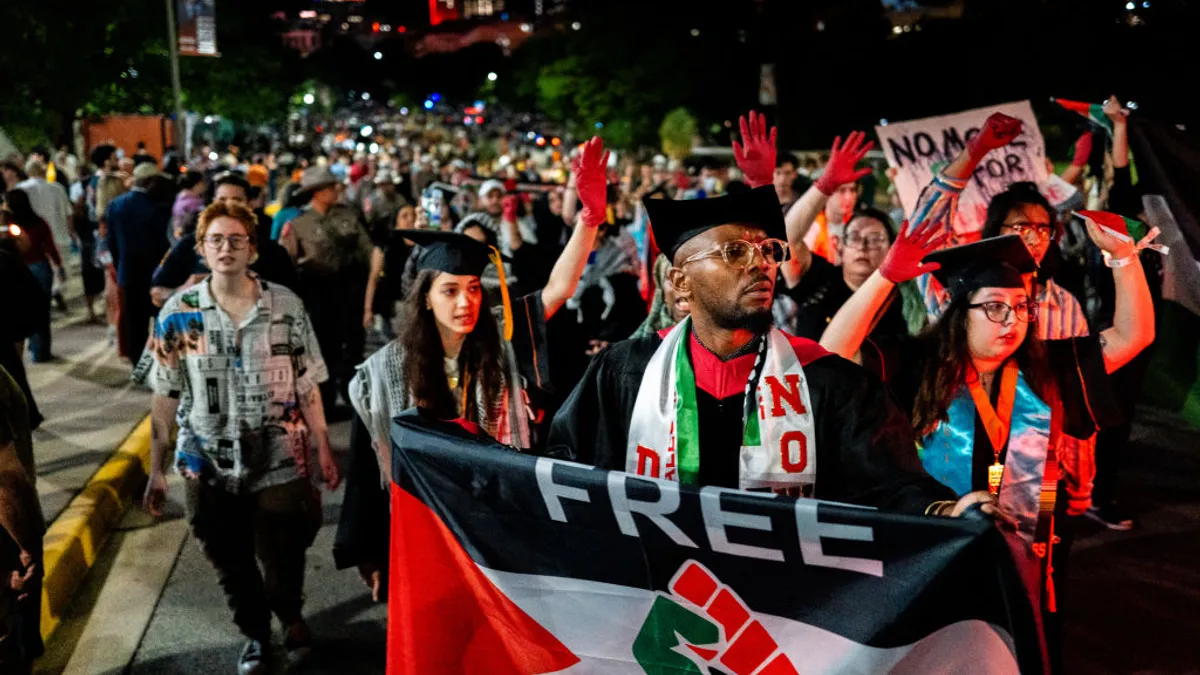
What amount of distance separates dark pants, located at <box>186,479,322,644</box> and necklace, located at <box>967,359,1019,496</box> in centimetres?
288

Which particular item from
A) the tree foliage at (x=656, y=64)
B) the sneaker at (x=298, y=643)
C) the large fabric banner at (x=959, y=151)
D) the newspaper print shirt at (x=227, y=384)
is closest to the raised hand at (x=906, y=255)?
the newspaper print shirt at (x=227, y=384)

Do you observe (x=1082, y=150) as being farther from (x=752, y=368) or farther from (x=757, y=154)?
(x=752, y=368)

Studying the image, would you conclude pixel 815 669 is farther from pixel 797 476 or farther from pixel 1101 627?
pixel 1101 627

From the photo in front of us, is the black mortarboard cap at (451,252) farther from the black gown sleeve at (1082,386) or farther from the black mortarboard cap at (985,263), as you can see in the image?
the black gown sleeve at (1082,386)

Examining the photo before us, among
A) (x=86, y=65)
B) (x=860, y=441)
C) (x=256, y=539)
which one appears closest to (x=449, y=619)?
(x=860, y=441)

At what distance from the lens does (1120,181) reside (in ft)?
23.2

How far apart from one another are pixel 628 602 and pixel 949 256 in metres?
1.95

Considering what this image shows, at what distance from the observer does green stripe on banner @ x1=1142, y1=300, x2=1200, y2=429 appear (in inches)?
326

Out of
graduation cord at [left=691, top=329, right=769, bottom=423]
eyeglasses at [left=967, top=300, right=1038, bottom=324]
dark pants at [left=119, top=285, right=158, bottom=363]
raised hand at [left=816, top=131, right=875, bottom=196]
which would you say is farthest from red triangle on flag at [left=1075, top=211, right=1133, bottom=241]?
dark pants at [left=119, top=285, right=158, bottom=363]

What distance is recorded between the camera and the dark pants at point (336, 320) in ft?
32.4

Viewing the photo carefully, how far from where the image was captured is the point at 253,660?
5.26m

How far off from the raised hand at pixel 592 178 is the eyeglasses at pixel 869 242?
166cm

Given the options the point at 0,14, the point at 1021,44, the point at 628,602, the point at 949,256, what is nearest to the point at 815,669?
the point at 628,602

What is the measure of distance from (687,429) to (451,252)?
1.89 m
